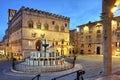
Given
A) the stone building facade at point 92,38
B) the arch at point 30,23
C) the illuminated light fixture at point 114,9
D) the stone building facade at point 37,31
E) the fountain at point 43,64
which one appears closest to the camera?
the illuminated light fixture at point 114,9

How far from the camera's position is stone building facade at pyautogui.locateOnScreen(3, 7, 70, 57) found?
30469 mm

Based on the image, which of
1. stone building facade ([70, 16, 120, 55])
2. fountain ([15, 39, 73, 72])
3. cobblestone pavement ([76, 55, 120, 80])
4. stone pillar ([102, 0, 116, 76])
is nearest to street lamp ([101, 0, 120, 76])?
stone pillar ([102, 0, 116, 76])

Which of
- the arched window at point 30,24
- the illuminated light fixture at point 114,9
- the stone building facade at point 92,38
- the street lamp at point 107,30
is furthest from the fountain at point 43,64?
the stone building facade at point 92,38

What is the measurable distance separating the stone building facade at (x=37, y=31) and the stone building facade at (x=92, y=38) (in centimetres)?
699

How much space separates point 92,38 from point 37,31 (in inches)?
667

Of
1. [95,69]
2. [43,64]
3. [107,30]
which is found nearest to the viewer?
[107,30]

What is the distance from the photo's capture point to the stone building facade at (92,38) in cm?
3597

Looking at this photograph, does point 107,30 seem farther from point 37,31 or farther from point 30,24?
point 37,31

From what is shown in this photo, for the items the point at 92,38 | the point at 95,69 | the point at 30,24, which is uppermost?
the point at 30,24

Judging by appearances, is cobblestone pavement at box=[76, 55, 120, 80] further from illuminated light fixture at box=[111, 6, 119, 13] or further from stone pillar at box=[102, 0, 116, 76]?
illuminated light fixture at box=[111, 6, 119, 13]

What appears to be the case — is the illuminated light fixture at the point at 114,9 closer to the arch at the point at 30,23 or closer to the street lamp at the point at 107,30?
the street lamp at the point at 107,30

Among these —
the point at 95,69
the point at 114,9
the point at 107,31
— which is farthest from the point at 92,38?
the point at 114,9

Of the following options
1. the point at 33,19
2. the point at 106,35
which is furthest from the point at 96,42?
the point at 106,35

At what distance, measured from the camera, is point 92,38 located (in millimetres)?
42219
